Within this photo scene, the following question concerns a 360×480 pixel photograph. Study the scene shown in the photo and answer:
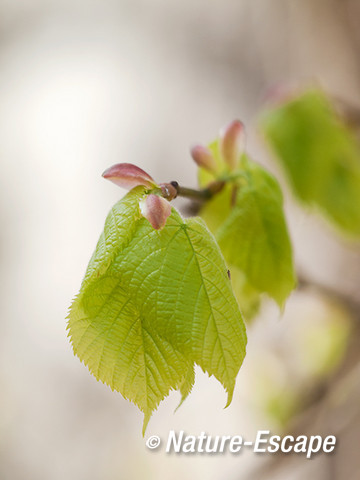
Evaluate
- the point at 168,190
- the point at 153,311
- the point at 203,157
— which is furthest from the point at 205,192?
the point at 153,311

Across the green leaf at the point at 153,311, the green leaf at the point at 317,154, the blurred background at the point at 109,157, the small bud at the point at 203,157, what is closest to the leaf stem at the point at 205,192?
the small bud at the point at 203,157

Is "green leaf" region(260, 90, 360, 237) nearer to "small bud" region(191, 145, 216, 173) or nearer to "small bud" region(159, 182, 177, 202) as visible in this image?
"small bud" region(191, 145, 216, 173)

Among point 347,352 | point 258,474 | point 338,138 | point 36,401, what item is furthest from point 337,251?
point 36,401

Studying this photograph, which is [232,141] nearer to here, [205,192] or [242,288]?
[205,192]

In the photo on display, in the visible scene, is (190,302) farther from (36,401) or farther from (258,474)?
(36,401)

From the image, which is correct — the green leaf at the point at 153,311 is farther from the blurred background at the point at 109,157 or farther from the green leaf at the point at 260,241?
the blurred background at the point at 109,157

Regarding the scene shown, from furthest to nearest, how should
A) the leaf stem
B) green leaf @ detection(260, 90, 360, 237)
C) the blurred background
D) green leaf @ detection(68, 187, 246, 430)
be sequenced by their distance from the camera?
the blurred background < green leaf @ detection(260, 90, 360, 237) < the leaf stem < green leaf @ detection(68, 187, 246, 430)

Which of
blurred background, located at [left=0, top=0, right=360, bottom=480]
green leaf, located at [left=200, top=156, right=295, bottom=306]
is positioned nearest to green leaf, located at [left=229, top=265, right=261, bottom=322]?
green leaf, located at [left=200, top=156, right=295, bottom=306]
